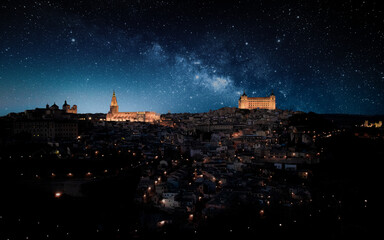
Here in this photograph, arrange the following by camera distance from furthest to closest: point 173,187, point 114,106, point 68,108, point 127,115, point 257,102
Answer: point 257,102 < point 114,106 < point 127,115 < point 68,108 < point 173,187

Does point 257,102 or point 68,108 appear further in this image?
point 257,102

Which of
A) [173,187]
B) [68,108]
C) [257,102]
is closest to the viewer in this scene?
[173,187]

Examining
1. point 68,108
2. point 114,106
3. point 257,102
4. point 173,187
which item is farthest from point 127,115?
point 173,187

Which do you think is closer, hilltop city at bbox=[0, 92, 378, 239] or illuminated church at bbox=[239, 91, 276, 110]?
hilltop city at bbox=[0, 92, 378, 239]

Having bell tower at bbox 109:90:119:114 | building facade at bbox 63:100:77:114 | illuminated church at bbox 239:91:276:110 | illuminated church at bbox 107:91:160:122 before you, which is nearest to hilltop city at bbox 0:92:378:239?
building facade at bbox 63:100:77:114

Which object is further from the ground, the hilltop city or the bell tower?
the bell tower

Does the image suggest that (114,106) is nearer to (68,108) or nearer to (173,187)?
(68,108)

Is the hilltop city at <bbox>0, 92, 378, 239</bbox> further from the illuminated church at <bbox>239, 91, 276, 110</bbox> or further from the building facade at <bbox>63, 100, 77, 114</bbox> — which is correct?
the illuminated church at <bbox>239, 91, 276, 110</bbox>

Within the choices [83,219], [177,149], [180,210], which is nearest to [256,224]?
[180,210]
